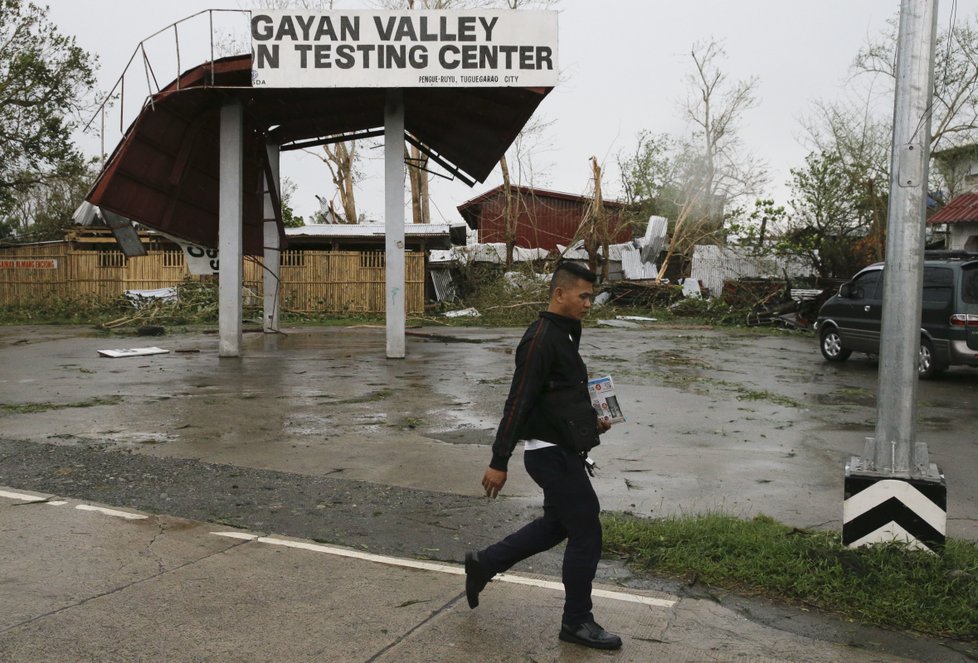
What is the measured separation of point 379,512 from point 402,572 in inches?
48.5

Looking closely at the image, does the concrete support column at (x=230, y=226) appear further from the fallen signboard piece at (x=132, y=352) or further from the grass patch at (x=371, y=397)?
the grass patch at (x=371, y=397)

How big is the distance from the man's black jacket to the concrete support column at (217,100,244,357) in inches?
507

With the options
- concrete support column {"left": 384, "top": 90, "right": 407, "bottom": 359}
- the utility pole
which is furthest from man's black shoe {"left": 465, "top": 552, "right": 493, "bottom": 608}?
concrete support column {"left": 384, "top": 90, "right": 407, "bottom": 359}

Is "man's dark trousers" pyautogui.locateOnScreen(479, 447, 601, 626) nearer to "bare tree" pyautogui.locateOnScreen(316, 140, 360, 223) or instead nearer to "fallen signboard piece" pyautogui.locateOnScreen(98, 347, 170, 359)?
"fallen signboard piece" pyautogui.locateOnScreen(98, 347, 170, 359)

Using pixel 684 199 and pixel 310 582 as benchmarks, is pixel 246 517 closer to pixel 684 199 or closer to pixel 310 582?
pixel 310 582

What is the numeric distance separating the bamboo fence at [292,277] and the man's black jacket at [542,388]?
24323 millimetres

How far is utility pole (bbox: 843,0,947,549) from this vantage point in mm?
4863

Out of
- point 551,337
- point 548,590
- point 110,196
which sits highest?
point 110,196

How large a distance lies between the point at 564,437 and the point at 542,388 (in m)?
0.25

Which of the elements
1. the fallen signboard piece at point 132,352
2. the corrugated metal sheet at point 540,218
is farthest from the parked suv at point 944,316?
the corrugated metal sheet at point 540,218

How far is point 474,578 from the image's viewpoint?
435 centimetres

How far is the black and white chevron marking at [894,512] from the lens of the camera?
4820 mm

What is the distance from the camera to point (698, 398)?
1205 centimetres

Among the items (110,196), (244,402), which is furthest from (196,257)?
(244,402)
